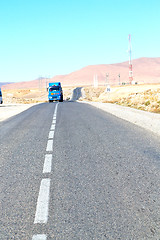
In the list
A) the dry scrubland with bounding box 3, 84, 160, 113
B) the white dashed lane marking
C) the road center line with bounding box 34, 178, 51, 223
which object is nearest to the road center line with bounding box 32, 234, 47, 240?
the white dashed lane marking

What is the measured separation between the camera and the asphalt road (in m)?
3.46

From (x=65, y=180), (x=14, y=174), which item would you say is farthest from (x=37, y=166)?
(x=65, y=180)

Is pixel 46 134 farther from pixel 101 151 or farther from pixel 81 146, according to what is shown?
pixel 101 151

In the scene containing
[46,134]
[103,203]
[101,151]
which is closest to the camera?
[103,203]

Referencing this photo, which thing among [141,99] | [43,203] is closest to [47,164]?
[43,203]

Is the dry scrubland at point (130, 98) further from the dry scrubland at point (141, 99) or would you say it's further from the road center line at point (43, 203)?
the road center line at point (43, 203)

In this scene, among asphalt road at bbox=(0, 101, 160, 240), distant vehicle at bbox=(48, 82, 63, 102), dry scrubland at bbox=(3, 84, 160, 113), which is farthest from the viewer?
distant vehicle at bbox=(48, 82, 63, 102)

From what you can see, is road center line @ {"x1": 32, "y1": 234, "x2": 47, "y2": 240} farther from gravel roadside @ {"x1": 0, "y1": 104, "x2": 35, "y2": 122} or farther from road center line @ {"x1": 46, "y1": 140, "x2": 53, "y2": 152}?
gravel roadside @ {"x1": 0, "y1": 104, "x2": 35, "y2": 122}

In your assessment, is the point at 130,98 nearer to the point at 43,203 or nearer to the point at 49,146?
the point at 49,146

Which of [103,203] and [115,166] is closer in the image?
[103,203]

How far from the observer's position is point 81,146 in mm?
8234

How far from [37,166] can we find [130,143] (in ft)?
10.7

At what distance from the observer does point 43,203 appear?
4.21 m

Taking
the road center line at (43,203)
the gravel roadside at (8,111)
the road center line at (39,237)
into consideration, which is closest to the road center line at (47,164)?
the road center line at (43,203)
